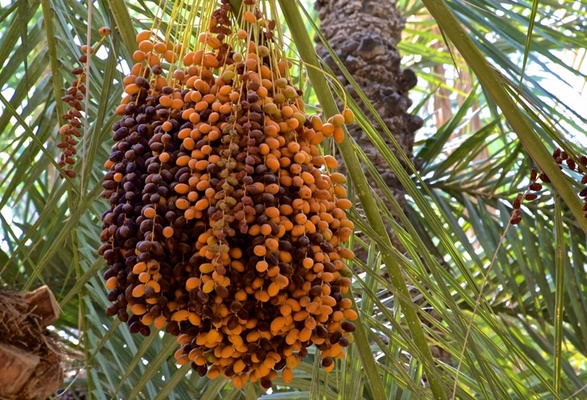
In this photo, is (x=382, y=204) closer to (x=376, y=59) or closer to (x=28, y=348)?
(x=28, y=348)

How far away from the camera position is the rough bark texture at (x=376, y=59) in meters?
2.75

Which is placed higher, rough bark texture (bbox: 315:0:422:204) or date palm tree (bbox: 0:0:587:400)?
rough bark texture (bbox: 315:0:422:204)

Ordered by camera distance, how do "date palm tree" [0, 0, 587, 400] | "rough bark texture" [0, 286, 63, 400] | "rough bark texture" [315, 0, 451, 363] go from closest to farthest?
1. "rough bark texture" [0, 286, 63, 400]
2. "date palm tree" [0, 0, 587, 400]
3. "rough bark texture" [315, 0, 451, 363]

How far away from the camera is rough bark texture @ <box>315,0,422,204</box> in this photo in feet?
9.03

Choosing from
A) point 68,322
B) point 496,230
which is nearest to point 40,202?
point 68,322

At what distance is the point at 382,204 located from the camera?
1.19 meters

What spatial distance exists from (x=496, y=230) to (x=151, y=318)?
2118 millimetres

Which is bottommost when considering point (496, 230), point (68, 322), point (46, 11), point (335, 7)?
point (68, 322)

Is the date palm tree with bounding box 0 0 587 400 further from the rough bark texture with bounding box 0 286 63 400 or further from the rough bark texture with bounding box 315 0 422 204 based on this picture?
the rough bark texture with bounding box 0 286 63 400

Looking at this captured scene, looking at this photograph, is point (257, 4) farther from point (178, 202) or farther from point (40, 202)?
point (40, 202)

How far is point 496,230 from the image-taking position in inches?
112

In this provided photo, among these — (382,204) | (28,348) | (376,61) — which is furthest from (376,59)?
(28,348)

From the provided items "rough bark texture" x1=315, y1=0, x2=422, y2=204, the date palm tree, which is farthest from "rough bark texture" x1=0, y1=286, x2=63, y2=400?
"rough bark texture" x1=315, y1=0, x2=422, y2=204

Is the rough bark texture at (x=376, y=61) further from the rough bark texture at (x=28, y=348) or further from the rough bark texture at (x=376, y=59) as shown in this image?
the rough bark texture at (x=28, y=348)
